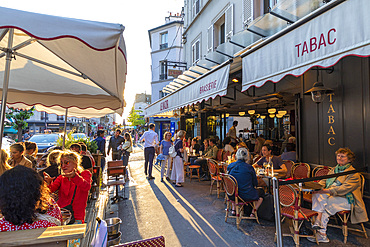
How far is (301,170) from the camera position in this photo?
5113mm

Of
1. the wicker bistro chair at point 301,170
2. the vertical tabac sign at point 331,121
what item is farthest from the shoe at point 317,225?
the vertical tabac sign at point 331,121

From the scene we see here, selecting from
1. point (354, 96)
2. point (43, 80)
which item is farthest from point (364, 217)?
point (43, 80)

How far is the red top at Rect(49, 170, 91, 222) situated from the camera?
9.68 ft

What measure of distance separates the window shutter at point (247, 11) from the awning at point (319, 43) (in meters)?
5.18

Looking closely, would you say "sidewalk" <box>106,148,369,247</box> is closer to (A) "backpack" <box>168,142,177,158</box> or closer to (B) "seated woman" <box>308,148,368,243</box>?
(B) "seated woman" <box>308,148,368,243</box>

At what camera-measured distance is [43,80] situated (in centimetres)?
398

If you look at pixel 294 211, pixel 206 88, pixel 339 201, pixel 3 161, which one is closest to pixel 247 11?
pixel 206 88

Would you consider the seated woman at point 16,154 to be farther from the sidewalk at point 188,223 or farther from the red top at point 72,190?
the sidewalk at point 188,223

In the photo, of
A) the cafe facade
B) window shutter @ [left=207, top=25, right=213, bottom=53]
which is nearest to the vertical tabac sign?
the cafe facade

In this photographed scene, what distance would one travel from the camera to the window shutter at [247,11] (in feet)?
25.9

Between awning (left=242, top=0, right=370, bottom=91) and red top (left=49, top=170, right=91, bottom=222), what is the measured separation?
3065mm

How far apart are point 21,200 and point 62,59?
6.32 feet

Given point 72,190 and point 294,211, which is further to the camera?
point 294,211

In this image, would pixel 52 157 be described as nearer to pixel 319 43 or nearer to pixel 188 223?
pixel 188 223
